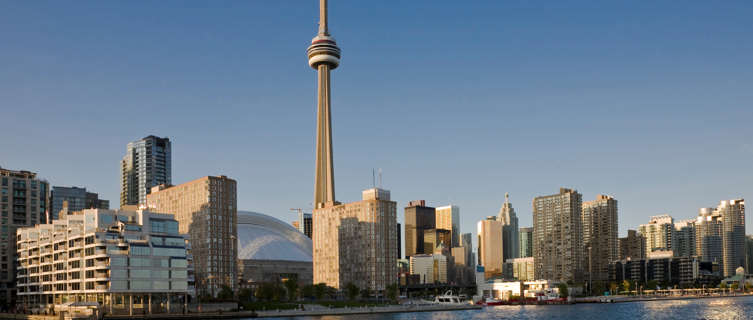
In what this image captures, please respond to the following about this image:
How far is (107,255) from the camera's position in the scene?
178750mm

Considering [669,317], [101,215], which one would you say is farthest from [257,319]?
[669,317]

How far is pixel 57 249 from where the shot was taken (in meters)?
199

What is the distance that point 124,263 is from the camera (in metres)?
181

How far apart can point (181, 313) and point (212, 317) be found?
762 centimetres

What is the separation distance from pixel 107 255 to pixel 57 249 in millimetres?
27425

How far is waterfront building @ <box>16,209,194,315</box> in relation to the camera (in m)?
180

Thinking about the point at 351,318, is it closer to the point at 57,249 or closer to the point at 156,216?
the point at 156,216

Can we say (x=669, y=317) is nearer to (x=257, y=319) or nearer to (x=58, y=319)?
(x=257, y=319)

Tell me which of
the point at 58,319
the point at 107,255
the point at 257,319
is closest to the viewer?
the point at 58,319

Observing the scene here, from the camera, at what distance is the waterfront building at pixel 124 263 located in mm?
179625

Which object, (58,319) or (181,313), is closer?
(58,319)

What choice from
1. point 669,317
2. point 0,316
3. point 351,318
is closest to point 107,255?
point 0,316

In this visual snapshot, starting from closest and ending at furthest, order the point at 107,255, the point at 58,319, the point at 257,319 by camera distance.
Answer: the point at 58,319, the point at 107,255, the point at 257,319

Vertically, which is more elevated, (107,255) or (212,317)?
(107,255)
